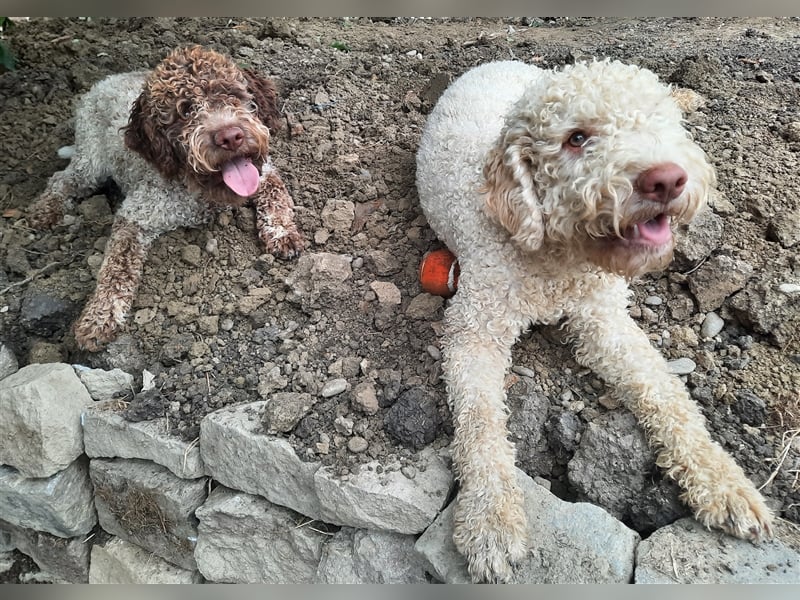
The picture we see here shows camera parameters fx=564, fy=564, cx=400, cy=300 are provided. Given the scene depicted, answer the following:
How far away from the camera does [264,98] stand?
3.15m

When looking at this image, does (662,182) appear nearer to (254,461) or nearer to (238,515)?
(254,461)

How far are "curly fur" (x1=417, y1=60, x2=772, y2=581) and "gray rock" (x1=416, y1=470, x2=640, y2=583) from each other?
8 cm

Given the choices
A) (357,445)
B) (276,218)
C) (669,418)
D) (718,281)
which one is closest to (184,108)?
(276,218)

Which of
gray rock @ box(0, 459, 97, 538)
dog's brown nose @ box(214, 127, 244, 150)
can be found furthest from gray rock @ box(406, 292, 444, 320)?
gray rock @ box(0, 459, 97, 538)

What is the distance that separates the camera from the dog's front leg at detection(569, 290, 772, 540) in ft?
6.57

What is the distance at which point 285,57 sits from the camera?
4.32m

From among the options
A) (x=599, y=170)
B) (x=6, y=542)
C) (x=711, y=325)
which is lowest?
(x=6, y=542)

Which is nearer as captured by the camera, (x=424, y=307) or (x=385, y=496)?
(x=385, y=496)

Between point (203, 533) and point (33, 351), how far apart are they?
4.38 feet

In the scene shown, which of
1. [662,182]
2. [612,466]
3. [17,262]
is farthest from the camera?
[17,262]

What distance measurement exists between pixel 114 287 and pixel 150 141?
2.62 feet

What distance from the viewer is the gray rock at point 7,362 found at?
296 cm

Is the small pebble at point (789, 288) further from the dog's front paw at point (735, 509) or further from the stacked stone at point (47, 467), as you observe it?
the stacked stone at point (47, 467)

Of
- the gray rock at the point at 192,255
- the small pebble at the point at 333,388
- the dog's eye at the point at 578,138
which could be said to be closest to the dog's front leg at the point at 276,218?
the gray rock at the point at 192,255
